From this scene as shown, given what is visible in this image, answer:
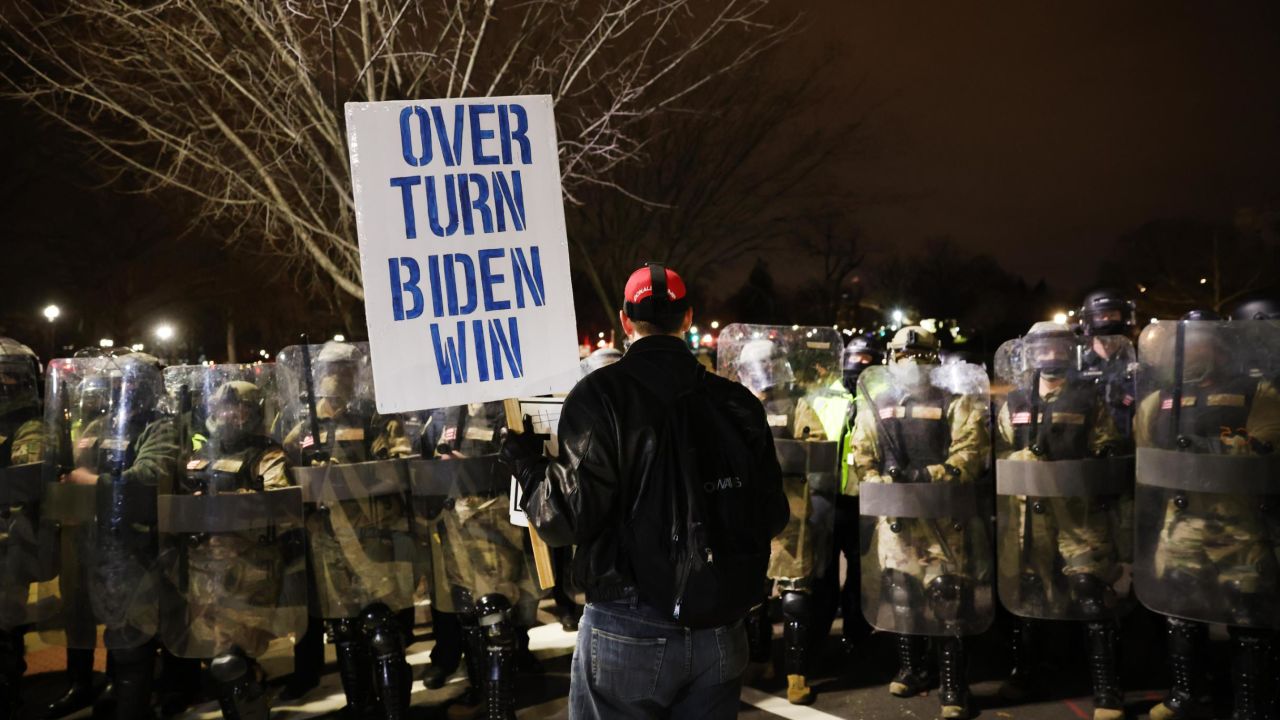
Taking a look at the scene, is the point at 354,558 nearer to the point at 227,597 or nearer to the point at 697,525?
the point at 227,597

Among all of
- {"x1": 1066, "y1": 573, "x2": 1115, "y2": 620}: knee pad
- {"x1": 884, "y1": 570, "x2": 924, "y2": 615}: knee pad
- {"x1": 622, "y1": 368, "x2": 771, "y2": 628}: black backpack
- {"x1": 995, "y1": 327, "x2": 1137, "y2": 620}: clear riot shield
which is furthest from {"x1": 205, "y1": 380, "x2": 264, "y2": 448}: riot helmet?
{"x1": 1066, "y1": 573, "x2": 1115, "y2": 620}: knee pad

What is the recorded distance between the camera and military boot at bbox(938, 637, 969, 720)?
5.98m

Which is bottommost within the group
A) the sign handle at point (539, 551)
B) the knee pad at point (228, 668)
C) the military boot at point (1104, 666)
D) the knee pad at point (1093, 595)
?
the military boot at point (1104, 666)

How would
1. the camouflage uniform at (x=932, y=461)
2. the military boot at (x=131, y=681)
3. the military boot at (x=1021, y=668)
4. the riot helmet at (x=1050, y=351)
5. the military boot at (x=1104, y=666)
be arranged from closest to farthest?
the military boot at (x=131, y=681) < the military boot at (x=1104, y=666) < the camouflage uniform at (x=932, y=461) < the riot helmet at (x=1050, y=351) < the military boot at (x=1021, y=668)

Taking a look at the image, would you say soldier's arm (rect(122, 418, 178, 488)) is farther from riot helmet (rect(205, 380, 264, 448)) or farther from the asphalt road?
the asphalt road

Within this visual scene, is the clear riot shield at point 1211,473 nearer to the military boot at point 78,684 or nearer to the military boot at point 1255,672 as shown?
the military boot at point 1255,672

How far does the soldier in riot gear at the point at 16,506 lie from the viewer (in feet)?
19.2

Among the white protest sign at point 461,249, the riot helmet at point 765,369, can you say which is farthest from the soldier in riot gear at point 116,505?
the riot helmet at point 765,369

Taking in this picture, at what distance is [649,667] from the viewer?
302 cm

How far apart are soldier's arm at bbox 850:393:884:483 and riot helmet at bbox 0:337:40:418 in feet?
16.2

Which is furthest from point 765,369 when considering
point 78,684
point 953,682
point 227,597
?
point 78,684

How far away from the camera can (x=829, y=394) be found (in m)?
7.03

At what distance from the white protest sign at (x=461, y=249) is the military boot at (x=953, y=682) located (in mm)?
3333

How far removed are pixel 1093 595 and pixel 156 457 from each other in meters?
5.22
